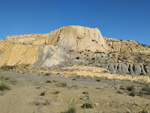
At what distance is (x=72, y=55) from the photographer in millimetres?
52375

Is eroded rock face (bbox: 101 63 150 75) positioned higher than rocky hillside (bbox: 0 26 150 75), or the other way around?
rocky hillside (bbox: 0 26 150 75)

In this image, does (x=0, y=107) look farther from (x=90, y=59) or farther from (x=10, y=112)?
(x=90, y=59)

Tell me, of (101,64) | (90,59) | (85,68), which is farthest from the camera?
(90,59)

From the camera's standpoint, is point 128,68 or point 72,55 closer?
point 128,68

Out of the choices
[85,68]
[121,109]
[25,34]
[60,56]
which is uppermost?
[25,34]

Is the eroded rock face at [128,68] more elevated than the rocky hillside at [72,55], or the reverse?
the rocky hillside at [72,55]

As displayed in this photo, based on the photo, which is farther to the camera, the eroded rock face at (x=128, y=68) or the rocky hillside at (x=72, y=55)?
the rocky hillside at (x=72, y=55)

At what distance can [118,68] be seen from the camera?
1732 inches

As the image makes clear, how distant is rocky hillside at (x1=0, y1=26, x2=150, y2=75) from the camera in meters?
45.5

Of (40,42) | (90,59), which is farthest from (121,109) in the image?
(40,42)

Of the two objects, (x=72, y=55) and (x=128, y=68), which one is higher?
(x=72, y=55)

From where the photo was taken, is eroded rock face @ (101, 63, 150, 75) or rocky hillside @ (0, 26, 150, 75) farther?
rocky hillside @ (0, 26, 150, 75)

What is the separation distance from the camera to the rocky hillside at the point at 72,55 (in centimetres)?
4555

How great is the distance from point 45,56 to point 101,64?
1869 centimetres
